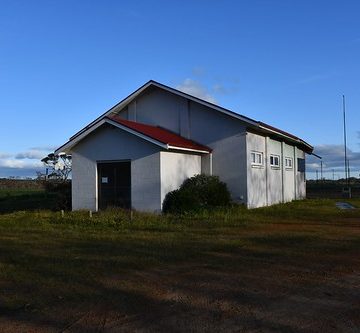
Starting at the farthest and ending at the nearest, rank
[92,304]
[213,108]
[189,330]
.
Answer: [213,108]
[92,304]
[189,330]

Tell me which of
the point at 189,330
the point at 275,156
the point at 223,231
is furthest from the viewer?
the point at 275,156

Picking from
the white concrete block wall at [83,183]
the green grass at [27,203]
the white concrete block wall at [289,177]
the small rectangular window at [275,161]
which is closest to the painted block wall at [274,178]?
the small rectangular window at [275,161]

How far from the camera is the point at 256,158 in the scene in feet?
82.3

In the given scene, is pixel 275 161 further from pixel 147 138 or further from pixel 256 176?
pixel 147 138

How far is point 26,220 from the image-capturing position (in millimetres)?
19469

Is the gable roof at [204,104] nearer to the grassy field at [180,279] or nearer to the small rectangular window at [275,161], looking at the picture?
the small rectangular window at [275,161]

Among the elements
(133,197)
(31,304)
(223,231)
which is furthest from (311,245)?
(133,197)

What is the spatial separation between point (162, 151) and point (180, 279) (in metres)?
12.9

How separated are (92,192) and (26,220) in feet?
12.5

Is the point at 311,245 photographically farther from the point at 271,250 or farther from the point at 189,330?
the point at 189,330

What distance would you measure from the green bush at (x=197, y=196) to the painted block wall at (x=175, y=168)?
28cm

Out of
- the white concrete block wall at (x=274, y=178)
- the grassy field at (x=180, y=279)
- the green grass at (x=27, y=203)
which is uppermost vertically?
the white concrete block wall at (x=274, y=178)

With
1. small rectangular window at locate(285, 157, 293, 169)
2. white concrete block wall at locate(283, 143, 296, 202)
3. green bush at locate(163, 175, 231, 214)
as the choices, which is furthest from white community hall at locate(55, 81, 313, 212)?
small rectangular window at locate(285, 157, 293, 169)

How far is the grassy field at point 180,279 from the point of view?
20.3ft
